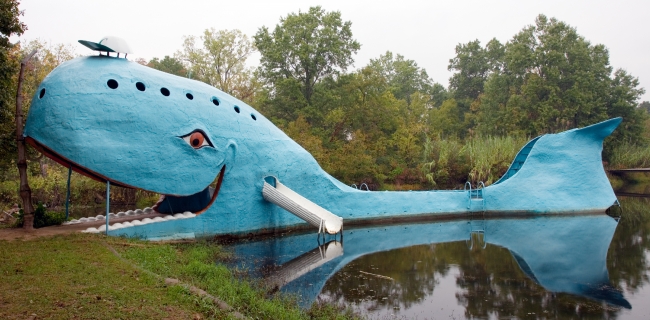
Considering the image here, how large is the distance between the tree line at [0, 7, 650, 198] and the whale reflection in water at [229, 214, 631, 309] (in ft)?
26.3

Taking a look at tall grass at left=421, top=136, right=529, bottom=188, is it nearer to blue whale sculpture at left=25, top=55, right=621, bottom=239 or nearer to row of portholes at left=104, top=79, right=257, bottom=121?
blue whale sculpture at left=25, top=55, right=621, bottom=239

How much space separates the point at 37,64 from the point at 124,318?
2563cm

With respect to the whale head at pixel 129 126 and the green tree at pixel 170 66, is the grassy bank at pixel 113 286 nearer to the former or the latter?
the whale head at pixel 129 126

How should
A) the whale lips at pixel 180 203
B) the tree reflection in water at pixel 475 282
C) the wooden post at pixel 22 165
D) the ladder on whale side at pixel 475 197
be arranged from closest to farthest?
the tree reflection in water at pixel 475 282, the wooden post at pixel 22 165, the whale lips at pixel 180 203, the ladder on whale side at pixel 475 197

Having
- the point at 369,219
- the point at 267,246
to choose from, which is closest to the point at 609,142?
the point at 369,219

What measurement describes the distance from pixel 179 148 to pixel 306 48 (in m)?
16.9

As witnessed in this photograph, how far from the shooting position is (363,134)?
28047 mm

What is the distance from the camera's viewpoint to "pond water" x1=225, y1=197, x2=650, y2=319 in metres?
8.76

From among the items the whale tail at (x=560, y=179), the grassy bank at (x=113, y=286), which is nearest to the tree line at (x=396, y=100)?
the whale tail at (x=560, y=179)

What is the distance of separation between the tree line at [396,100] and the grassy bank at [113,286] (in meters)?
13.2

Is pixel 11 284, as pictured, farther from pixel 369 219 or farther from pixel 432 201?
pixel 432 201

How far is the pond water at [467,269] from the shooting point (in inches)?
345

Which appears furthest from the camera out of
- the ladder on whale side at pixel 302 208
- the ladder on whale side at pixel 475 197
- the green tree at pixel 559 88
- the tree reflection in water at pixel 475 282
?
the green tree at pixel 559 88

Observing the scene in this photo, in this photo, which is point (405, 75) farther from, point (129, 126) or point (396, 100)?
point (129, 126)
